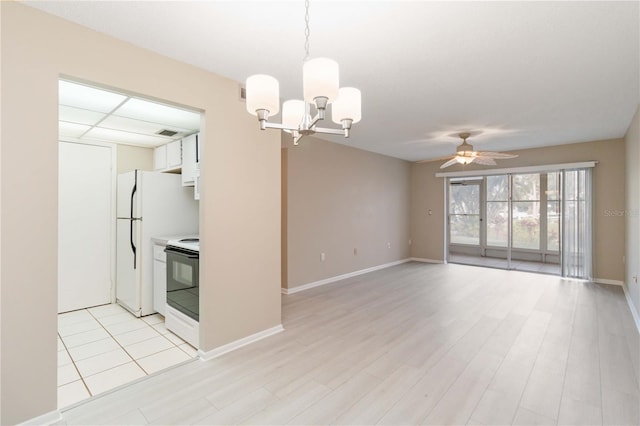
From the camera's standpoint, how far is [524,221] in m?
7.09

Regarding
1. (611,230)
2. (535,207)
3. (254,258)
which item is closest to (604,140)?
(611,230)

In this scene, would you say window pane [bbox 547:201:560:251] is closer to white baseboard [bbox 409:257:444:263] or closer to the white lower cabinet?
white baseboard [bbox 409:257:444:263]

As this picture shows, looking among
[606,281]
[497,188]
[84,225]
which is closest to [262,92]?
[84,225]

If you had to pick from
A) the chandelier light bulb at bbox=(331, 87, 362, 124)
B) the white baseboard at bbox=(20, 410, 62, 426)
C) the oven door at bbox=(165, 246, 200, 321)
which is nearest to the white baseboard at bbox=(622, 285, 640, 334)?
the chandelier light bulb at bbox=(331, 87, 362, 124)

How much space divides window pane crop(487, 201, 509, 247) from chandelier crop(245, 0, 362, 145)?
705cm

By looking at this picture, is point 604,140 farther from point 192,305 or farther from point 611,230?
point 192,305

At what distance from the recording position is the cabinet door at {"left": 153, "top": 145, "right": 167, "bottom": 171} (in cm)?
430

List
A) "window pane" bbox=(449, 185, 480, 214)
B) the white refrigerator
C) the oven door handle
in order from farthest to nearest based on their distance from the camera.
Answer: "window pane" bbox=(449, 185, 480, 214), the white refrigerator, the oven door handle

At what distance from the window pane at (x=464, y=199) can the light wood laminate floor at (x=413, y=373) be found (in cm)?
406

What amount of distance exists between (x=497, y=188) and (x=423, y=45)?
6.40 m

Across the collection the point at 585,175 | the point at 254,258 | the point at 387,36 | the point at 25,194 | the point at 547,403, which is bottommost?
the point at 547,403

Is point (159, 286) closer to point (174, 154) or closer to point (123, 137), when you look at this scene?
point (174, 154)

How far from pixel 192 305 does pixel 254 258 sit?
2.30 feet

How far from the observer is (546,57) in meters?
2.36
